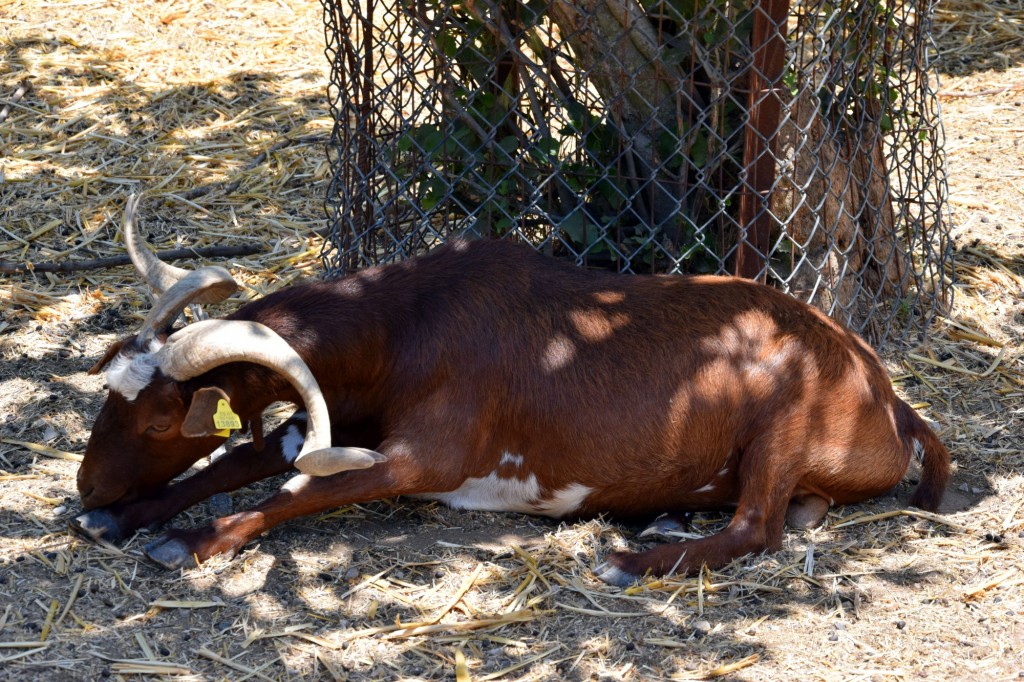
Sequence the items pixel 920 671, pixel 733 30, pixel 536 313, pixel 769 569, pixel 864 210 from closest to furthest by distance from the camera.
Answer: pixel 920 671, pixel 769 569, pixel 536 313, pixel 733 30, pixel 864 210

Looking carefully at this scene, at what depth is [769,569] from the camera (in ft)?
13.9

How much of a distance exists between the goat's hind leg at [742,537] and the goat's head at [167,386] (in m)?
0.98

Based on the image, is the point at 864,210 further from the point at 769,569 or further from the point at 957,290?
the point at 769,569

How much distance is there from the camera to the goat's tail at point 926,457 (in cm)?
461

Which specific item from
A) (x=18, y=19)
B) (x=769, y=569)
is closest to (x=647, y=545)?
(x=769, y=569)

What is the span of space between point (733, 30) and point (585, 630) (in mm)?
2573

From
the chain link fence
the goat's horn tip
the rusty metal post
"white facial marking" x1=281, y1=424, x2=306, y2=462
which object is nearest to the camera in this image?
the goat's horn tip

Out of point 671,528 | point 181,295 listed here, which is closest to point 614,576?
point 671,528

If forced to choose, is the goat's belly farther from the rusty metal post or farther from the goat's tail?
the rusty metal post

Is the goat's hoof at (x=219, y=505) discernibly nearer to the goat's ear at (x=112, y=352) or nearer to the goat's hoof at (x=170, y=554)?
the goat's hoof at (x=170, y=554)

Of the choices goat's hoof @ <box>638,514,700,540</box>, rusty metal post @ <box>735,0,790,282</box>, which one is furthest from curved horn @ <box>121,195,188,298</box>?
rusty metal post @ <box>735,0,790,282</box>

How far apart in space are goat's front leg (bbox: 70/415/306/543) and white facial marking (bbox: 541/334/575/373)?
1.04 meters

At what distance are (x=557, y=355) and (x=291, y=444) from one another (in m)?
1.13

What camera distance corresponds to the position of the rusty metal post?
496cm
